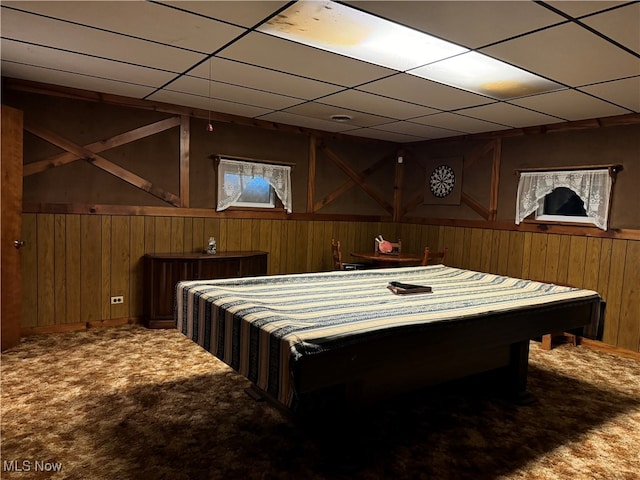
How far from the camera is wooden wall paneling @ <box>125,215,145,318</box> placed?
4773mm

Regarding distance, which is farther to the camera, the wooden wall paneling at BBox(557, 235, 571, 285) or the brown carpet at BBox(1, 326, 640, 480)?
the wooden wall paneling at BBox(557, 235, 571, 285)

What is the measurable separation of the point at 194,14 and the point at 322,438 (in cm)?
260

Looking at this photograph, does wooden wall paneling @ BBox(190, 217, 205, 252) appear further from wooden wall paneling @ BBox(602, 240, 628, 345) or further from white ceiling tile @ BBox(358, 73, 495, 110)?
wooden wall paneling @ BBox(602, 240, 628, 345)

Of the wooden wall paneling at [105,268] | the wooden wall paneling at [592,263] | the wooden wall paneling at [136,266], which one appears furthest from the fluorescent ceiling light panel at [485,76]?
the wooden wall paneling at [105,268]

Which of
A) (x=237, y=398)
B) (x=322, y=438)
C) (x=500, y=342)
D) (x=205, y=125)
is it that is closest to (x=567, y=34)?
(x=500, y=342)

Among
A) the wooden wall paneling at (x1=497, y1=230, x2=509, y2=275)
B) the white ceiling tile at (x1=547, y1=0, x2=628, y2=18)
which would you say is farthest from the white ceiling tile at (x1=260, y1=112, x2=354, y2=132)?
the white ceiling tile at (x1=547, y1=0, x2=628, y2=18)

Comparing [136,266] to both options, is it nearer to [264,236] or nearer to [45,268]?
[45,268]

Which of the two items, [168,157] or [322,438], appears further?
[168,157]

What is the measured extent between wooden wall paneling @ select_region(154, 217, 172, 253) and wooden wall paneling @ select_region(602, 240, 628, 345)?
4855mm

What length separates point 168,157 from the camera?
496cm

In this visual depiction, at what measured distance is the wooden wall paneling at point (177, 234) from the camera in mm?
5016

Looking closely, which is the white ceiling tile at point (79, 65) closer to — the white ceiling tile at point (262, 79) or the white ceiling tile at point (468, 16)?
the white ceiling tile at point (262, 79)

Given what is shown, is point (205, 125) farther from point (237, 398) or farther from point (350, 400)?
point (350, 400)

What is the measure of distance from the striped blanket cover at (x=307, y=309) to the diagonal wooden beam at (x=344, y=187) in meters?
2.86
